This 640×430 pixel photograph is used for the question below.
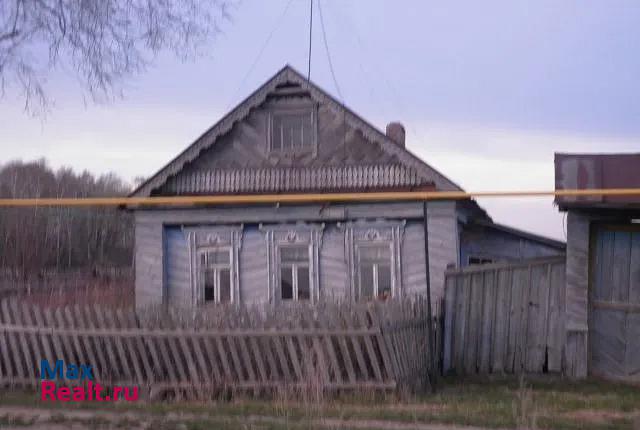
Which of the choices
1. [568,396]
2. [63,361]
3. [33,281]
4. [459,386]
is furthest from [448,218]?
[33,281]

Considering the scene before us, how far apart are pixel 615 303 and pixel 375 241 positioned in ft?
17.7

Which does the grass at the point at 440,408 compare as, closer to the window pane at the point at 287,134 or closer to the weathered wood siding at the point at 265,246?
the weathered wood siding at the point at 265,246

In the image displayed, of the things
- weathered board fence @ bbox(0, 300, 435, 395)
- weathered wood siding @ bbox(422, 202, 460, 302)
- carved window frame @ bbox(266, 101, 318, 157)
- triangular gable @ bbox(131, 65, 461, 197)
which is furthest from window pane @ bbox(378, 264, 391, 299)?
weathered board fence @ bbox(0, 300, 435, 395)

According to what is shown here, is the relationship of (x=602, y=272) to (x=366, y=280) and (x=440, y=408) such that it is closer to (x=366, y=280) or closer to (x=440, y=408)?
(x=440, y=408)

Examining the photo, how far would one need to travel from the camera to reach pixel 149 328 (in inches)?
441

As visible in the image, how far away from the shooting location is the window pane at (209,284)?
57.3ft

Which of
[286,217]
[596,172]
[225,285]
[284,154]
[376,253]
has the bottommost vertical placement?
[225,285]

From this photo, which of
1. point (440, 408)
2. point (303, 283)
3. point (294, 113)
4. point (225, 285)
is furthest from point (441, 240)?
point (440, 408)

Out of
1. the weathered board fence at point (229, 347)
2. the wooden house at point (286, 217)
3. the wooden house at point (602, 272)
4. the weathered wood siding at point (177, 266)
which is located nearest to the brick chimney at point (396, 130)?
the wooden house at point (286, 217)

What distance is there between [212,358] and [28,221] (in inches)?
1134

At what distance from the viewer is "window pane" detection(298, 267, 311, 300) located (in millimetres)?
Result: 17156

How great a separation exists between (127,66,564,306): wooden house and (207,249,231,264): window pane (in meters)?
0.02

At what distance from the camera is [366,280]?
55.5 ft

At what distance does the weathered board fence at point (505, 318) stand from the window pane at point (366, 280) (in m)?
2.90
